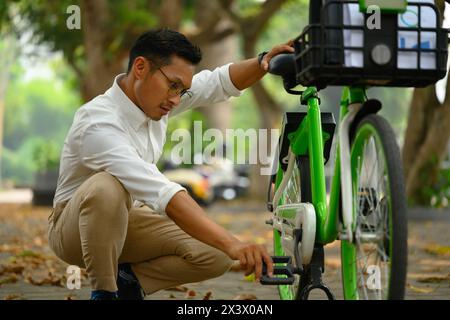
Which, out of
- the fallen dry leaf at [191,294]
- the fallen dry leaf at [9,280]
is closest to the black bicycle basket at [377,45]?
the fallen dry leaf at [191,294]

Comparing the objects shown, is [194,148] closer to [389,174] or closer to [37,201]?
[37,201]

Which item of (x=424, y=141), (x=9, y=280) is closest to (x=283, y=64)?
(x=9, y=280)

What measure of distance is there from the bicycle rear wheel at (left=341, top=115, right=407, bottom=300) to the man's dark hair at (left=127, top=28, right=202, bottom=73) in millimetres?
716

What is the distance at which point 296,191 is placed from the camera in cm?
351

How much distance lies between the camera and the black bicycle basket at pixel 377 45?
8.30 feet

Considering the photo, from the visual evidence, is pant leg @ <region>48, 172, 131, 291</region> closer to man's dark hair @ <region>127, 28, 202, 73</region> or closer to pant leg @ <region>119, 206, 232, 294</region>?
pant leg @ <region>119, 206, 232, 294</region>

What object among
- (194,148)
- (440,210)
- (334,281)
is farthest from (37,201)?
(334,281)

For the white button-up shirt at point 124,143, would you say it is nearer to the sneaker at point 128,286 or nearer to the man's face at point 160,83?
the man's face at point 160,83

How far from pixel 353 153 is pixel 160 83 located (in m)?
0.77

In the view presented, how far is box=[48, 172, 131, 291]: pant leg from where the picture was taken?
119 inches

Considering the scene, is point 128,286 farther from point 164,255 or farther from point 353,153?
point 353,153

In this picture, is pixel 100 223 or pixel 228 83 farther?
pixel 228 83

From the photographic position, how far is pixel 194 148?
59.7ft
